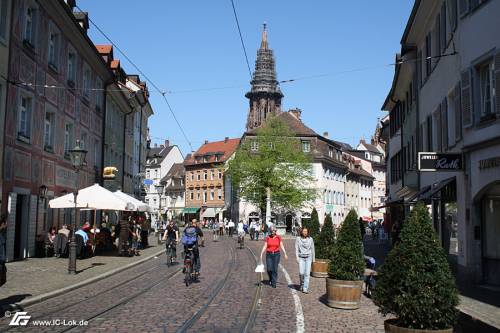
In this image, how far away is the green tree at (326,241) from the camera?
57.0 ft

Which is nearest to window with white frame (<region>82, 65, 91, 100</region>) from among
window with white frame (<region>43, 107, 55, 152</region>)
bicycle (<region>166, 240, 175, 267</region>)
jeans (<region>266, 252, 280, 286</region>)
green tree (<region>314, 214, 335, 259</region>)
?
window with white frame (<region>43, 107, 55, 152</region>)

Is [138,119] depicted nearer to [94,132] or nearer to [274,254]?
[94,132]

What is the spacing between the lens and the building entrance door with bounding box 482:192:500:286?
14.1 metres

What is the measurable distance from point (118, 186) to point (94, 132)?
11.1 m

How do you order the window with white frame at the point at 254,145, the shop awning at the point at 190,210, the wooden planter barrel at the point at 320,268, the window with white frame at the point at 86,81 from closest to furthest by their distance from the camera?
the wooden planter barrel at the point at 320,268 → the window with white frame at the point at 86,81 → the window with white frame at the point at 254,145 → the shop awning at the point at 190,210

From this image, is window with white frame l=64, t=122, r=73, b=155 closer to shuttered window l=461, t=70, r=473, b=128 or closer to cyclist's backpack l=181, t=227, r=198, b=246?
cyclist's backpack l=181, t=227, r=198, b=246

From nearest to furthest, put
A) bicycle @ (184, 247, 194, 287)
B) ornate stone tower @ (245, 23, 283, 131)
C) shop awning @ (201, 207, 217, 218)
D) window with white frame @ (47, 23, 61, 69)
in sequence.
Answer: bicycle @ (184, 247, 194, 287) → window with white frame @ (47, 23, 61, 69) → shop awning @ (201, 207, 217, 218) → ornate stone tower @ (245, 23, 283, 131)

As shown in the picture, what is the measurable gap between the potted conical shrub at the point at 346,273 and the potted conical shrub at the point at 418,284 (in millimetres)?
3892

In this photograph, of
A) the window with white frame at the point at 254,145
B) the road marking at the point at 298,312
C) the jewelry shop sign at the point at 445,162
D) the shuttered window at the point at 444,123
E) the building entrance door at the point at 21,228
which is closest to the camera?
the road marking at the point at 298,312

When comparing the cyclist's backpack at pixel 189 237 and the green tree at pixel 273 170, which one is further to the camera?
the green tree at pixel 273 170

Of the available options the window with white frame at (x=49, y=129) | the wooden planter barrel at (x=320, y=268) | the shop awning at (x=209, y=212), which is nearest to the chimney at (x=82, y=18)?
the window with white frame at (x=49, y=129)

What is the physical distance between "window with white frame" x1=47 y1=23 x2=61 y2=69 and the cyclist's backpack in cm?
1154

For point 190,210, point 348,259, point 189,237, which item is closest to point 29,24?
point 189,237
